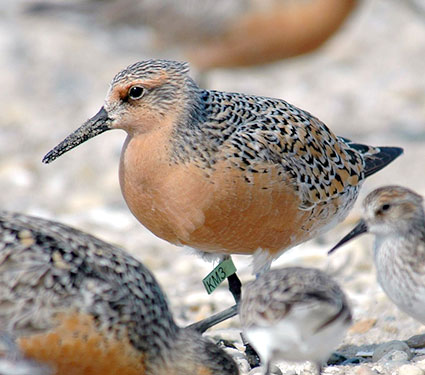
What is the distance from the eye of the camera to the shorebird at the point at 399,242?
620 centimetres

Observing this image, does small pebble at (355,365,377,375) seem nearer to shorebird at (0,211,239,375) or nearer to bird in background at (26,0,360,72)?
shorebird at (0,211,239,375)

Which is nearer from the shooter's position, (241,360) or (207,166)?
(207,166)

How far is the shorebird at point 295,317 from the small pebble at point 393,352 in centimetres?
80

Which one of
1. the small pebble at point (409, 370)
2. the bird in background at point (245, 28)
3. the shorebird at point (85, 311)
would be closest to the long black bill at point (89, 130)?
the shorebird at point (85, 311)

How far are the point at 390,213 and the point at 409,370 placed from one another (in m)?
1.47


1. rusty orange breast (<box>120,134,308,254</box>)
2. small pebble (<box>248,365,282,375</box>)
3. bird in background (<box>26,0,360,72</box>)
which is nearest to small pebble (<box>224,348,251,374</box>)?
small pebble (<box>248,365,282,375</box>)

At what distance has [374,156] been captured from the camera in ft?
24.3

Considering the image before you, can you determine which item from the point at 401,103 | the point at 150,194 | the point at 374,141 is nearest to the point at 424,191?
the point at 374,141

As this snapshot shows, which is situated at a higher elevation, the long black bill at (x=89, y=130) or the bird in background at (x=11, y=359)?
the long black bill at (x=89, y=130)

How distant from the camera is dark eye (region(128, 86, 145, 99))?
6.13 meters

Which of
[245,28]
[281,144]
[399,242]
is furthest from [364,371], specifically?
[245,28]

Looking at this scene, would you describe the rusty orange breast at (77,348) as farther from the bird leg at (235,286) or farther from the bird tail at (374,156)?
the bird tail at (374,156)

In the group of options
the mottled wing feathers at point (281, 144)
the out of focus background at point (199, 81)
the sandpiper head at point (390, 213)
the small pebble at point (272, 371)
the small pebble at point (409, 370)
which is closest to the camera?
the small pebble at point (409, 370)

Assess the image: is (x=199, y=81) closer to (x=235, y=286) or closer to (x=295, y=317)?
(x=235, y=286)
